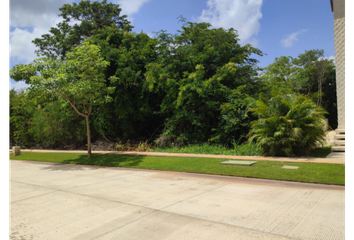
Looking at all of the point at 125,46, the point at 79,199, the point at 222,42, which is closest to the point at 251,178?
the point at 79,199

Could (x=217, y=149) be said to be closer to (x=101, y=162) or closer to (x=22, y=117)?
(x=101, y=162)

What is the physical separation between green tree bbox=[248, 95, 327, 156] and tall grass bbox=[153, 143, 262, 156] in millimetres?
707

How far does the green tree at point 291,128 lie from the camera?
443 inches

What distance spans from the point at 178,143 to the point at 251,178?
890cm

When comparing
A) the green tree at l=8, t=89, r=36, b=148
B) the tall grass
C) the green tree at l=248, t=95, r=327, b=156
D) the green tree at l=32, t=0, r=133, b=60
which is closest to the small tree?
the tall grass

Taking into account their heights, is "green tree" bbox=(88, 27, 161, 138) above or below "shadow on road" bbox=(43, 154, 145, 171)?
above

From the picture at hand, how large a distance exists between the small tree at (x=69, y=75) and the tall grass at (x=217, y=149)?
4705mm

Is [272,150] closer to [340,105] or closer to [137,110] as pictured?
[340,105]

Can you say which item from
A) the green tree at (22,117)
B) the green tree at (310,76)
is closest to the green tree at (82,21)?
the green tree at (22,117)

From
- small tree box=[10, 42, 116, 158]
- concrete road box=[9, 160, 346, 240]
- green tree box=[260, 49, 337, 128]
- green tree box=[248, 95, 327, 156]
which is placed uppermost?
green tree box=[260, 49, 337, 128]

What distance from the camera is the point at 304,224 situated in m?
4.70

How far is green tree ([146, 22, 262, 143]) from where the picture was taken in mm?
15398

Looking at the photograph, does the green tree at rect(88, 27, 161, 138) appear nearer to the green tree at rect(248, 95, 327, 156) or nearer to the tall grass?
the tall grass

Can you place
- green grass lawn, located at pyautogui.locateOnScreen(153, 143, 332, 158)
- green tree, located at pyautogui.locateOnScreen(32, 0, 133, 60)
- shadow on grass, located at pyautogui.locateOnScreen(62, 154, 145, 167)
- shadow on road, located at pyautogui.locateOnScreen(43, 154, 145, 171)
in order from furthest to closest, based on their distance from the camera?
green tree, located at pyautogui.locateOnScreen(32, 0, 133, 60)
shadow on grass, located at pyautogui.locateOnScreen(62, 154, 145, 167)
shadow on road, located at pyautogui.locateOnScreen(43, 154, 145, 171)
green grass lawn, located at pyautogui.locateOnScreen(153, 143, 332, 158)
